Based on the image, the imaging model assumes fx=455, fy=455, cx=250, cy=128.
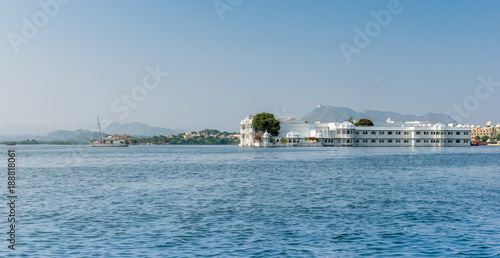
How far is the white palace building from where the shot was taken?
13712 centimetres

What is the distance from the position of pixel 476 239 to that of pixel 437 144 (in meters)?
137

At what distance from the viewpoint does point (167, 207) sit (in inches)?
790

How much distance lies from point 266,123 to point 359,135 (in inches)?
1193

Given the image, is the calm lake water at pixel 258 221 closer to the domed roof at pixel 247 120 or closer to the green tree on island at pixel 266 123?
the green tree on island at pixel 266 123

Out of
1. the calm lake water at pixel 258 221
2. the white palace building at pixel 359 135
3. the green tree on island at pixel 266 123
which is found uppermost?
the green tree on island at pixel 266 123

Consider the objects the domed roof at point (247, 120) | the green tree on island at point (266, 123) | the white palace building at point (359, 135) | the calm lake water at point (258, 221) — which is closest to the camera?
the calm lake water at point (258, 221)

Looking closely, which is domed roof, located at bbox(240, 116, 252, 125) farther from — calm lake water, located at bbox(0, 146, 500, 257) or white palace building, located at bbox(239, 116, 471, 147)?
calm lake water, located at bbox(0, 146, 500, 257)

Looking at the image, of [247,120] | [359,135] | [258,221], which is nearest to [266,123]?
[247,120]

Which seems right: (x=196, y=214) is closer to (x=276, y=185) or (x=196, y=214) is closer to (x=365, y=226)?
(x=365, y=226)

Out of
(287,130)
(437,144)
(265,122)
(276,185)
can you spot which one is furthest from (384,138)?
(276,185)

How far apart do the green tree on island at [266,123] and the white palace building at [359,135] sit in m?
4.08

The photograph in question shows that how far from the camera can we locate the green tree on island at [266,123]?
429ft

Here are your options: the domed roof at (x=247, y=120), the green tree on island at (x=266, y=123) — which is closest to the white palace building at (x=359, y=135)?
the domed roof at (x=247, y=120)

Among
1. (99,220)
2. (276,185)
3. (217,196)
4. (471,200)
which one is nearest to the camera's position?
(99,220)
